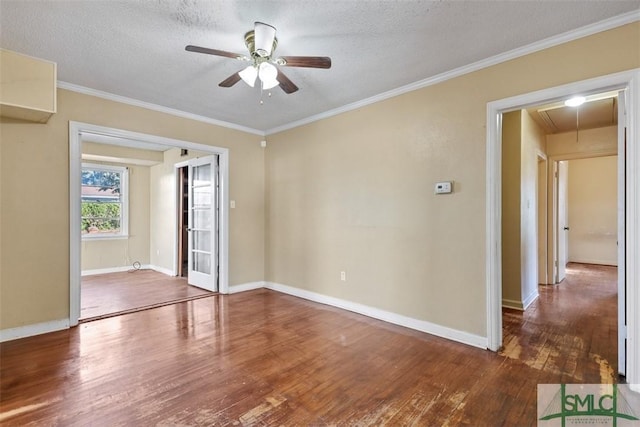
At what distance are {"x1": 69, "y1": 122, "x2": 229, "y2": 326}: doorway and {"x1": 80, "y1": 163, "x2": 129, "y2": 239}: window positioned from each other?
975 millimetres

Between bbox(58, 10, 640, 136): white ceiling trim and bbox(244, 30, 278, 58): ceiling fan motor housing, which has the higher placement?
bbox(58, 10, 640, 136): white ceiling trim

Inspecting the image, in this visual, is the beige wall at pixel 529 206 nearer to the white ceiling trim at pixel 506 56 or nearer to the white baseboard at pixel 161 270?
the white ceiling trim at pixel 506 56

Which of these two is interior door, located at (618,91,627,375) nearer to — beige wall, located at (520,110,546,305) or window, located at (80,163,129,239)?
beige wall, located at (520,110,546,305)

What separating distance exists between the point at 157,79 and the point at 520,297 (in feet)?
16.4

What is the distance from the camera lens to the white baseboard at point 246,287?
473cm

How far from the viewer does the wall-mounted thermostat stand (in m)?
2.96

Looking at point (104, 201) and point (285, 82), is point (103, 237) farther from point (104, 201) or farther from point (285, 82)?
point (285, 82)

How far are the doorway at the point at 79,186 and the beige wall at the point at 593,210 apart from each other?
8310 millimetres

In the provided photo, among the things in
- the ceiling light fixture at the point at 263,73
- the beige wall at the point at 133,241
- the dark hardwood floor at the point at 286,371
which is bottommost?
the dark hardwood floor at the point at 286,371

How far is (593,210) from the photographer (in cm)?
727

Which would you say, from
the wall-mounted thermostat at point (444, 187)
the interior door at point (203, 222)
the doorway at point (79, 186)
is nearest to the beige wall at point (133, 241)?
the doorway at point (79, 186)

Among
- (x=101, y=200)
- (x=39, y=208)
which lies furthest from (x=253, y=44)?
(x=101, y=200)

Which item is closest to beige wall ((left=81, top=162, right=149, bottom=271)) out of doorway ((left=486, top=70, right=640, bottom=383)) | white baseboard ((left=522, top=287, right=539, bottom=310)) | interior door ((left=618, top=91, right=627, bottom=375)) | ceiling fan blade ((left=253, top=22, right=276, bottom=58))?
ceiling fan blade ((left=253, top=22, right=276, bottom=58))

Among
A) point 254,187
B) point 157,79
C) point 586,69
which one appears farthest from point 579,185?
point 157,79
